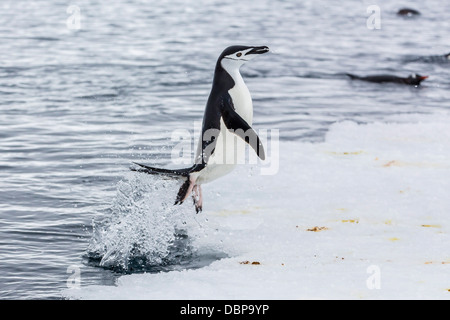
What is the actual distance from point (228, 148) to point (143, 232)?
927 millimetres

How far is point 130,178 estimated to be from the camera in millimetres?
7801

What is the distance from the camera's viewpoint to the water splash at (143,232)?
20.3ft

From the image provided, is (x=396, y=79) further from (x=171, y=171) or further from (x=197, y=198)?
(x=171, y=171)

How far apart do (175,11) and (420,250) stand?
77.6 feet

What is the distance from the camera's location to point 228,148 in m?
6.47

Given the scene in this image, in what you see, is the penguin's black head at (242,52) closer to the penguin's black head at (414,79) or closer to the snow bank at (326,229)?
the snow bank at (326,229)

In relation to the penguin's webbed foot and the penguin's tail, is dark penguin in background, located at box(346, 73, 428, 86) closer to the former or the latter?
the penguin's webbed foot

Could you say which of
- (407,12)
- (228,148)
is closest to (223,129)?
(228,148)

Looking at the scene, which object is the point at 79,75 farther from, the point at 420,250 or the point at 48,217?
the point at 420,250

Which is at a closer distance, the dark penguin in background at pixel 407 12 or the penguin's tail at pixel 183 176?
the penguin's tail at pixel 183 176

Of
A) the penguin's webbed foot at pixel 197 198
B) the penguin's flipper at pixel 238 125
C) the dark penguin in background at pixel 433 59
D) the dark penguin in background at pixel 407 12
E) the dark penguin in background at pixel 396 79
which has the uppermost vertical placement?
the penguin's flipper at pixel 238 125

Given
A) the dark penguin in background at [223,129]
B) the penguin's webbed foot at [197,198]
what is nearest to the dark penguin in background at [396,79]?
the dark penguin in background at [223,129]

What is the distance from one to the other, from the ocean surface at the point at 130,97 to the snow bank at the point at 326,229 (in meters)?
0.40

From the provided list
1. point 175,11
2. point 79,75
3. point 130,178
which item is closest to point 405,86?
point 79,75
